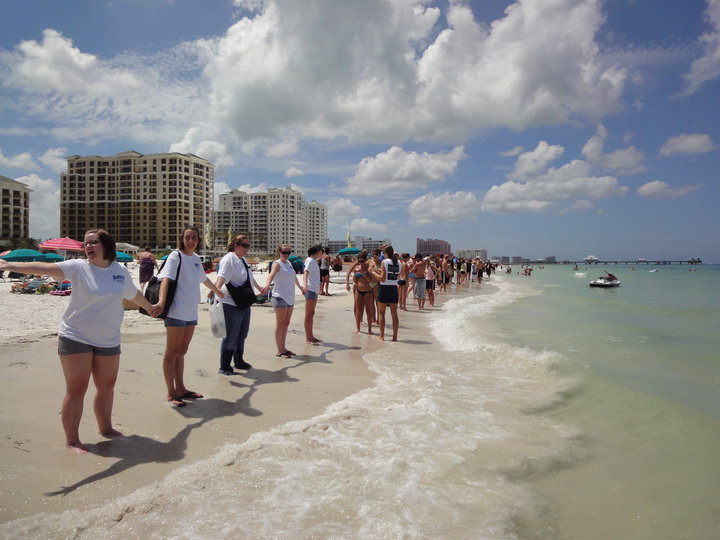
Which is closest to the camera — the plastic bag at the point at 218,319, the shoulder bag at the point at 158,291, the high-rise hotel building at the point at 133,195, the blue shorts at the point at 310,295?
the shoulder bag at the point at 158,291

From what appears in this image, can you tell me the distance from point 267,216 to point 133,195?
6027cm

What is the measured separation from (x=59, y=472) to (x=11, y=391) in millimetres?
1973

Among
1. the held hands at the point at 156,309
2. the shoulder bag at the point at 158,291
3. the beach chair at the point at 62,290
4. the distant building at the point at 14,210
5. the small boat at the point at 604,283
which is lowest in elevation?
the small boat at the point at 604,283

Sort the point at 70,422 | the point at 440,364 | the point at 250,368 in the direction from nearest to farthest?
the point at 70,422 < the point at 250,368 < the point at 440,364

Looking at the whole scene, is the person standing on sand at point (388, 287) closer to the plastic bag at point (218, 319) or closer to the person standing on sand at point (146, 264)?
the plastic bag at point (218, 319)

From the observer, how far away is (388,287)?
8609 millimetres

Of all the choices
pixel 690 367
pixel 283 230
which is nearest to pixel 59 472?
pixel 690 367

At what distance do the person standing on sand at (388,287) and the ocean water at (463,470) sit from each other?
7.23 feet

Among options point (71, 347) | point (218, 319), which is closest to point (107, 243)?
point (71, 347)

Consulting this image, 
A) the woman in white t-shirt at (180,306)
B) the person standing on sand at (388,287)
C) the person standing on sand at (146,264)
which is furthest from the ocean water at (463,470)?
the person standing on sand at (146,264)

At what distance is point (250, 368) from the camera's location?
5.72 m

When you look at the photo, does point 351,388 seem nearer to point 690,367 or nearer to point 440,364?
point 440,364

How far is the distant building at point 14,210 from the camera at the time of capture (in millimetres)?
98312

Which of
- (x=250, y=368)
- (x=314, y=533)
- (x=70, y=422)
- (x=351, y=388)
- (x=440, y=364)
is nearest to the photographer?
(x=314, y=533)
